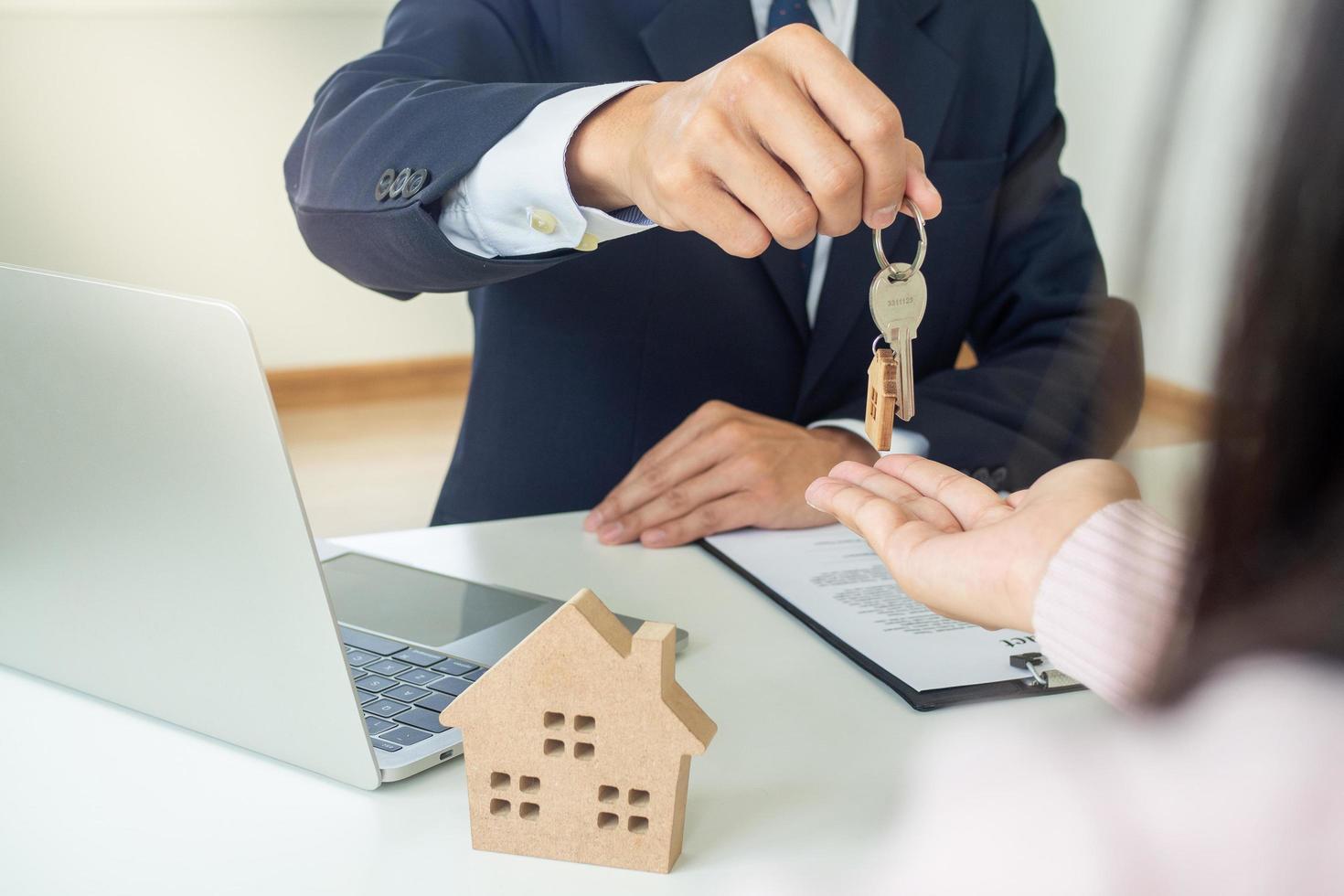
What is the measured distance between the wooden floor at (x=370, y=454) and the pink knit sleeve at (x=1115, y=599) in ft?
7.85

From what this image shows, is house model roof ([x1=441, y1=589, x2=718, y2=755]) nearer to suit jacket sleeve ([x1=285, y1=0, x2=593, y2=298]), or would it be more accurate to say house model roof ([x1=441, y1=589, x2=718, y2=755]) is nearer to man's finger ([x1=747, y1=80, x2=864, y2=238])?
man's finger ([x1=747, y1=80, x2=864, y2=238])

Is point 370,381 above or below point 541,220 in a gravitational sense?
below

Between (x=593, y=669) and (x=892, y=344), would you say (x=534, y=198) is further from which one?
(x=593, y=669)

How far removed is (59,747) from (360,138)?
61 centimetres

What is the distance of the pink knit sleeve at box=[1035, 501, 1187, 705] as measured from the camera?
336 mm

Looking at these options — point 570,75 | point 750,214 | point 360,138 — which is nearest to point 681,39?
point 570,75

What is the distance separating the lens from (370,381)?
170 inches

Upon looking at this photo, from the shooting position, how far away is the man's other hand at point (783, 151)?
671 millimetres

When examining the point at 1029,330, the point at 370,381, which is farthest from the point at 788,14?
the point at 370,381

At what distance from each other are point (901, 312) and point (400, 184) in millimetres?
486

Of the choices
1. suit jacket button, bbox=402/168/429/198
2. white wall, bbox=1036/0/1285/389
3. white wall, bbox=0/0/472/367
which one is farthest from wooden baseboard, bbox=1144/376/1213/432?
white wall, bbox=0/0/472/367

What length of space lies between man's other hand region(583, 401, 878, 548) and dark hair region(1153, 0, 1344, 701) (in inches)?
30.5

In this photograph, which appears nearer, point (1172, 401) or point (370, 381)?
point (1172, 401)

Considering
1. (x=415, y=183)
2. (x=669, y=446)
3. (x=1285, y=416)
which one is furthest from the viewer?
(x=669, y=446)
